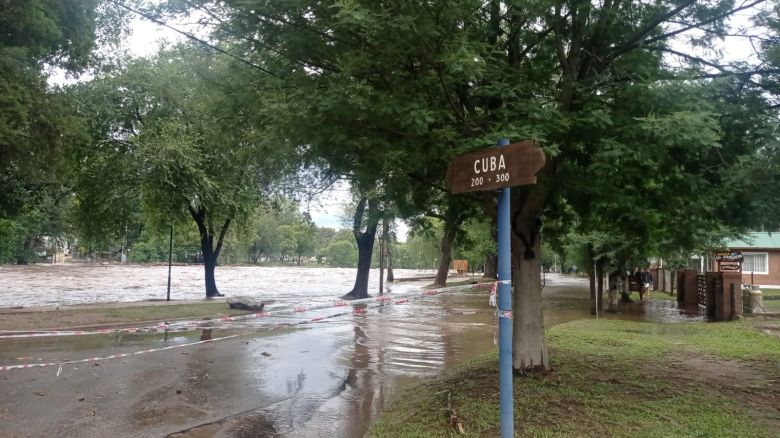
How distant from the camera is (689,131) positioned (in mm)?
4703

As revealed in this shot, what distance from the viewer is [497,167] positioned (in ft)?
13.6

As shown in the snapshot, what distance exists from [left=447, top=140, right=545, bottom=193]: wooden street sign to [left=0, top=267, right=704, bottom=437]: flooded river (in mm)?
3294

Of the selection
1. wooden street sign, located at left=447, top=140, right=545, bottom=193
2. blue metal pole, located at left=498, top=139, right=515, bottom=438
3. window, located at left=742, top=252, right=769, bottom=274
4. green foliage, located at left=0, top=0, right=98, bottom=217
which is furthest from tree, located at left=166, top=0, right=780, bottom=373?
window, located at left=742, top=252, right=769, bottom=274

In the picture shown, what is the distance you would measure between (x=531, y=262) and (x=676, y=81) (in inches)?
108

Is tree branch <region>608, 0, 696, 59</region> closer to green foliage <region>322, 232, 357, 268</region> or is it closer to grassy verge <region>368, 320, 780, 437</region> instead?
grassy verge <region>368, 320, 780, 437</region>

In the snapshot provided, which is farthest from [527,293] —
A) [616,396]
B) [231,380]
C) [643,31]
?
[231,380]

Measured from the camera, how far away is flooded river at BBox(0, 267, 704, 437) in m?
6.60

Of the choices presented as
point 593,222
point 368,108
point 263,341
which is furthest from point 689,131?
point 263,341

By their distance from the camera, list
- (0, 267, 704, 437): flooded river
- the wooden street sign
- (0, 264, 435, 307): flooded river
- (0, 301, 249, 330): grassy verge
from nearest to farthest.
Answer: the wooden street sign
(0, 267, 704, 437): flooded river
(0, 301, 249, 330): grassy verge
(0, 264, 435, 307): flooded river

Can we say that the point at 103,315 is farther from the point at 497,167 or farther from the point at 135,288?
the point at 135,288

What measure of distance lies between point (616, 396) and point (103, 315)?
1457cm

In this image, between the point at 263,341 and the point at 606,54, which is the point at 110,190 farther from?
the point at 606,54

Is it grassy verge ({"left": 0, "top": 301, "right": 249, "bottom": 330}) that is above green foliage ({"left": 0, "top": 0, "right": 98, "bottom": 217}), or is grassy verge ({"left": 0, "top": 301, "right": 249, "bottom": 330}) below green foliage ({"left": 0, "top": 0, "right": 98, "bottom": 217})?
below

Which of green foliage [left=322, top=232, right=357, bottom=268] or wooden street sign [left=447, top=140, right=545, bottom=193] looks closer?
wooden street sign [left=447, top=140, right=545, bottom=193]
